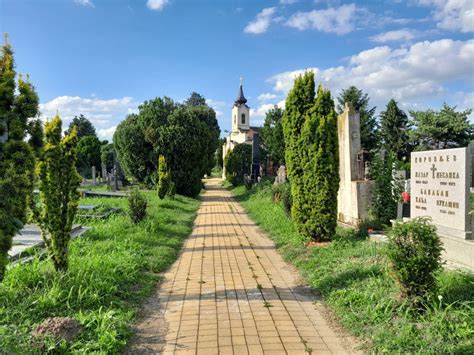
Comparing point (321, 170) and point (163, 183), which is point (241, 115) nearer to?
point (163, 183)

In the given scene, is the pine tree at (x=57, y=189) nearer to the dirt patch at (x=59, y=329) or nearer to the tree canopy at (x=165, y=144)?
the dirt patch at (x=59, y=329)

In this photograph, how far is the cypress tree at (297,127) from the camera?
925cm

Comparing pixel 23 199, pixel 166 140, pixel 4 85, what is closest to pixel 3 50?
pixel 4 85

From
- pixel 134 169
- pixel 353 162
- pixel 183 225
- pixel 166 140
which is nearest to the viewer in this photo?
pixel 353 162

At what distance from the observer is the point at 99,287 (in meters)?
5.38

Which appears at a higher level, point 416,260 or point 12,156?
point 12,156

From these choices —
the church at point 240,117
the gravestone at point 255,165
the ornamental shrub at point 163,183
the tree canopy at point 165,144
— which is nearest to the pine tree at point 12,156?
the ornamental shrub at point 163,183

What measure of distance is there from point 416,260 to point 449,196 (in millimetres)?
2538

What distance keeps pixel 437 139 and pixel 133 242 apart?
37223 mm

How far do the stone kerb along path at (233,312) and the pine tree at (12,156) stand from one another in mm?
1842

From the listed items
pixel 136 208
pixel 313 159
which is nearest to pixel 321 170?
pixel 313 159

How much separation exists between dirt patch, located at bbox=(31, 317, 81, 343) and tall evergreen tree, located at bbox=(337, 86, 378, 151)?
3726cm

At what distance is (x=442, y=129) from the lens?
37.1m

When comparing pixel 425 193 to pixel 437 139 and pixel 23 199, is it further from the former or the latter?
pixel 437 139
